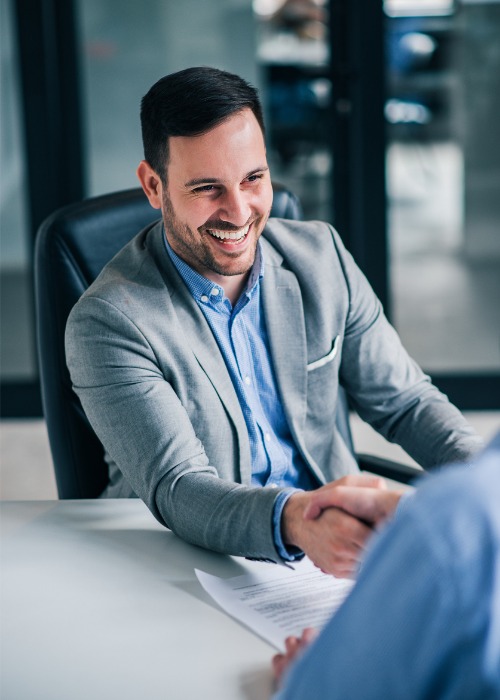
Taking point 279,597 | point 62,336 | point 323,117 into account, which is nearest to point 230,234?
point 62,336

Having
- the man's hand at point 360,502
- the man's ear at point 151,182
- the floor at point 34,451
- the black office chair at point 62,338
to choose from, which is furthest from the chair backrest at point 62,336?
the floor at point 34,451

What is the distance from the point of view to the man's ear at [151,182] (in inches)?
63.5

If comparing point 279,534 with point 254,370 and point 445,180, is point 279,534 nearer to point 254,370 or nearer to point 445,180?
point 254,370

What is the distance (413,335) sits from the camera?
12.6 feet

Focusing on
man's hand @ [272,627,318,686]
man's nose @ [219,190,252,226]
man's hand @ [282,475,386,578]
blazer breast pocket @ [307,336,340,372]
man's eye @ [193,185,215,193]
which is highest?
man's eye @ [193,185,215,193]

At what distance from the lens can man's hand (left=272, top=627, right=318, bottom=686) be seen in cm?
98

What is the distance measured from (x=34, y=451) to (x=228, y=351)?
7.00 ft

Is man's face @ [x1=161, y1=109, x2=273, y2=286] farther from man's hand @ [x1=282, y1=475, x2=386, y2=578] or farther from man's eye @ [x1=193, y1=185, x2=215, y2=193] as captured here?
man's hand @ [x1=282, y1=475, x2=386, y2=578]

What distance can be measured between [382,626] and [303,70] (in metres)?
3.21

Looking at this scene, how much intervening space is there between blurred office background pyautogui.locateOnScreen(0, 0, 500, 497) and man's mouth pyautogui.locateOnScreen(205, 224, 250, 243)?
2.09 m

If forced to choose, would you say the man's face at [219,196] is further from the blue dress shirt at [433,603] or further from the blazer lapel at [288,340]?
the blue dress shirt at [433,603]

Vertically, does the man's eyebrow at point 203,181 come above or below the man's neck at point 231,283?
above

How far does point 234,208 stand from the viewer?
1533 millimetres

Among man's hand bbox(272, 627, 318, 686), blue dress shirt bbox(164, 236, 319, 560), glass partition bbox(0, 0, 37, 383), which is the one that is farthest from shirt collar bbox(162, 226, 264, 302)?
glass partition bbox(0, 0, 37, 383)
